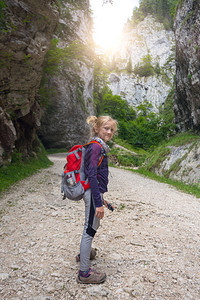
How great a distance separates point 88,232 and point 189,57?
13784 mm

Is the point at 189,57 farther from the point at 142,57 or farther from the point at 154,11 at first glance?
the point at 154,11

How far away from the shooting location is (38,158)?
1381 cm

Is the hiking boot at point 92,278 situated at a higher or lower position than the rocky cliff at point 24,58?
lower

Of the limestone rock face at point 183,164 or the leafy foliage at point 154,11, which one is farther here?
the leafy foliage at point 154,11

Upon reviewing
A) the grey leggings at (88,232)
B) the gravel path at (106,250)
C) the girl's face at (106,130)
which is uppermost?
the girl's face at (106,130)

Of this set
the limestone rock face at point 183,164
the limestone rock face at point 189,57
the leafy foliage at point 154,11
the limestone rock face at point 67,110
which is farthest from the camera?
the leafy foliage at point 154,11

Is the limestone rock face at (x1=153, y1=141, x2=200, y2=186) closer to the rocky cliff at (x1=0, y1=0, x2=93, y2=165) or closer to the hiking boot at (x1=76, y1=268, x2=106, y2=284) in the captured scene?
the hiking boot at (x1=76, y1=268, x2=106, y2=284)

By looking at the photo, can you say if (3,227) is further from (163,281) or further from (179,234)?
(179,234)

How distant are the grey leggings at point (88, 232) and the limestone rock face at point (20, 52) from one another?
744cm

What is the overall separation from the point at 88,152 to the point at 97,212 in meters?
0.78

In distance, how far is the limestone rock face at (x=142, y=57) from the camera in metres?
54.8

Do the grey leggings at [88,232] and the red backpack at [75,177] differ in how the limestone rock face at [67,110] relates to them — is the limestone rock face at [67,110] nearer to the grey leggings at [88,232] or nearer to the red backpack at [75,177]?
the red backpack at [75,177]

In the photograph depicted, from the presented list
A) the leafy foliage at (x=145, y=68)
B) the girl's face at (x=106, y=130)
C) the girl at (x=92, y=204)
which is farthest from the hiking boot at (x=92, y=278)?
the leafy foliage at (x=145, y=68)

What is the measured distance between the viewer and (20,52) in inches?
329
